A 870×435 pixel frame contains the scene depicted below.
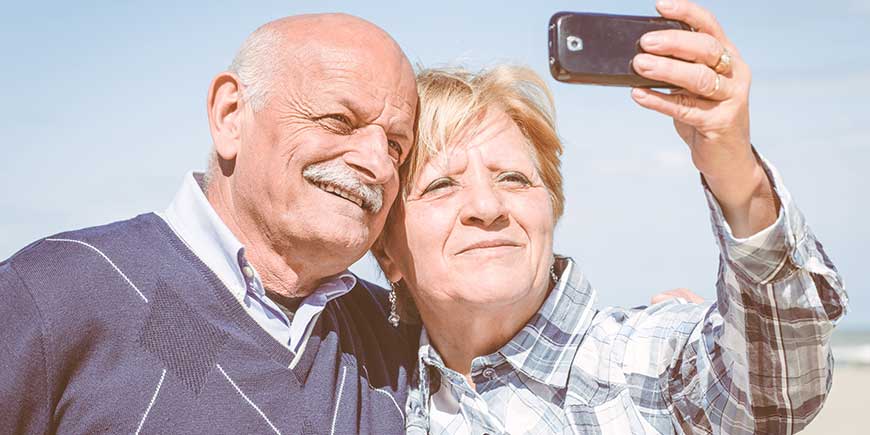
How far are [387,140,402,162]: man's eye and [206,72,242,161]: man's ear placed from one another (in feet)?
1.82

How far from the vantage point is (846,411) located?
15.2m

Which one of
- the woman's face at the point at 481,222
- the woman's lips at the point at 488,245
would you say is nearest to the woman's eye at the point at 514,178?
the woman's face at the point at 481,222

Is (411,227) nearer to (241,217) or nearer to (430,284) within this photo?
(430,284)

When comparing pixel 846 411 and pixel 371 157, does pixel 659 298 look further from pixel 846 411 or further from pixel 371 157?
pixel 846 411

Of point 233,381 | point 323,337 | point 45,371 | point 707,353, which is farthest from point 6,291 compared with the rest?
point 707,353

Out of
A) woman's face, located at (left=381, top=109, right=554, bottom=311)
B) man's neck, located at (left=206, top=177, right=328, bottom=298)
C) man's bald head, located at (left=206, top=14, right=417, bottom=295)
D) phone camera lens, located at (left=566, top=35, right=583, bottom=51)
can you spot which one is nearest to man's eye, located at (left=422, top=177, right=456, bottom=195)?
woman's face, located at (left=381, top=109, right=554, bottom=311)

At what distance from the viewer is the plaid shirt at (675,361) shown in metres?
2.51

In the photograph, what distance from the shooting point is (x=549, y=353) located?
3336 millimetres

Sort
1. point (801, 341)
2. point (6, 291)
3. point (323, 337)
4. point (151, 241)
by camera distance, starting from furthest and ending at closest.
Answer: point (323, 337) → point (151, 241) → point (6, 291) → point (801, 341)

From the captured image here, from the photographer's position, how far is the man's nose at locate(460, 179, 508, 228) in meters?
3.32

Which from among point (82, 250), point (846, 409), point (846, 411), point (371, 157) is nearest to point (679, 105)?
point (371, 157)

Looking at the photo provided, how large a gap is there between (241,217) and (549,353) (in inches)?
48.2

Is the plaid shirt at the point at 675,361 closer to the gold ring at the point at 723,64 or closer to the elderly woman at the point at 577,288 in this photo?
the elderly woman at the point at 577,288

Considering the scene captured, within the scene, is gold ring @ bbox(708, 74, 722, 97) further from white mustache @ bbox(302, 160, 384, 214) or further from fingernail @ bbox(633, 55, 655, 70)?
white mustache @ bbox(302, 160, 384, 214)
